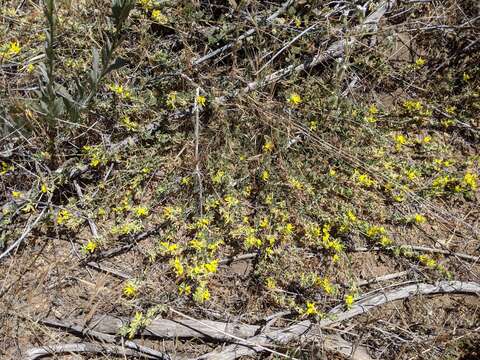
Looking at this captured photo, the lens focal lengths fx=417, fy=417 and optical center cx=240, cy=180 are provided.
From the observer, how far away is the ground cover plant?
9.41 ft

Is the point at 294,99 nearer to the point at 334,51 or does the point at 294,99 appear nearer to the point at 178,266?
the point at 334,51

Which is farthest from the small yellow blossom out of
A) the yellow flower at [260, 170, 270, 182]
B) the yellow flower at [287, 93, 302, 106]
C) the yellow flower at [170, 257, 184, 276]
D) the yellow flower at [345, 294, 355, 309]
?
the yellow flower at [287, 93, 302, 106]

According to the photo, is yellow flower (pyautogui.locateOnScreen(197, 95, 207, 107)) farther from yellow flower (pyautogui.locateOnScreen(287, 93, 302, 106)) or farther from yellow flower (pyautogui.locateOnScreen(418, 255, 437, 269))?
yellow flower (pyautogui.locateOnScreen(418, 255, 437, 269))


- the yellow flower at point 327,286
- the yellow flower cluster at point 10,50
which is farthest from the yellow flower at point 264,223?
the yellow flower cluster at point 10,50

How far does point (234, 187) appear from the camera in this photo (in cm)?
324

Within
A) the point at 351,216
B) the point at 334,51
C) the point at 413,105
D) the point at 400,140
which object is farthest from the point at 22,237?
the point at 413,105

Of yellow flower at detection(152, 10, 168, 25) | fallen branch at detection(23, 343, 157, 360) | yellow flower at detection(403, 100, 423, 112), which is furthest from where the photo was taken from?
yellow flower at detection(403, 100, 423, 112)

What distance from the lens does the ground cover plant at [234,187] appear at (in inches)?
113

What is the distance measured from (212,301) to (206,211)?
2.15 ft

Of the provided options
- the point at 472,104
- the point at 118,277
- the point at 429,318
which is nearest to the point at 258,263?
the point at 118,277

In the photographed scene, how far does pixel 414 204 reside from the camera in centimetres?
342

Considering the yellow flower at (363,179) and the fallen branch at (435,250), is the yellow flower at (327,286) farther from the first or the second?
the yellow flower at (363,179)

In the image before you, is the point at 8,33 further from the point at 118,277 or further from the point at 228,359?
the point at 228,359

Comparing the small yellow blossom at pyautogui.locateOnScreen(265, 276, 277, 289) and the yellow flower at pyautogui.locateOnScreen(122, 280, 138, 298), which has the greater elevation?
the yellow flower at pyautogui.locateOnScreen(122, 280, 138, 298)
